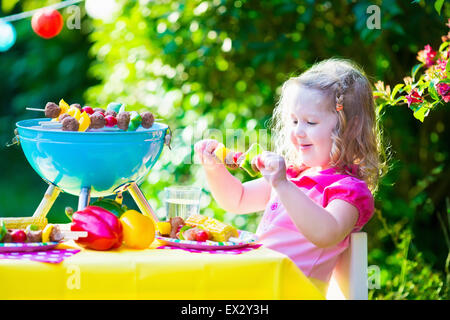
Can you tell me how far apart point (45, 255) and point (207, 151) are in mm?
621

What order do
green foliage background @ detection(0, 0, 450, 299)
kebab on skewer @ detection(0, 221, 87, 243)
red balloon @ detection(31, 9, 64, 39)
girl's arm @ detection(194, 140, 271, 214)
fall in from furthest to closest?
green foliage background @ detection(0, 0, 450, 299) → red balloon @ detection(31, 9, 64, 39) → girl's arm @ detection(194, 140, 271, 214) → kebab on skewer @ detection(0, 221, 87, 243)

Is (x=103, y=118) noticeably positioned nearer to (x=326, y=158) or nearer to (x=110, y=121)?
(x=110, y=121)

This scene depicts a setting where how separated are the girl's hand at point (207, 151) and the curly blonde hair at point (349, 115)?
23 centimetres

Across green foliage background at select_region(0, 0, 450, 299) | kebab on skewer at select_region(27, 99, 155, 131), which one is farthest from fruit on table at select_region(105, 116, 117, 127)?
green foliage background at select_region(0, 0, 450, 299)

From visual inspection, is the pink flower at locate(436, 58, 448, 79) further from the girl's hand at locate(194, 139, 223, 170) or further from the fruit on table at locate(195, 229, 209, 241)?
the fruit on table at locate(195, 229, 209, 241)

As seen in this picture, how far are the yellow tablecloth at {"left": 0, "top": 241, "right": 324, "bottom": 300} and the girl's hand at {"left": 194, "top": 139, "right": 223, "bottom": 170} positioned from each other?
46 centimetres

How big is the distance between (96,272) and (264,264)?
40 cm

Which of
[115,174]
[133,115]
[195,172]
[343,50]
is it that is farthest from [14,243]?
[343,50]

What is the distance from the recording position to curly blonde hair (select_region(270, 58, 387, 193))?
2.02m

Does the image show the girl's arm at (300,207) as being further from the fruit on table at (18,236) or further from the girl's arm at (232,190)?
the fruit on table at (18,236)

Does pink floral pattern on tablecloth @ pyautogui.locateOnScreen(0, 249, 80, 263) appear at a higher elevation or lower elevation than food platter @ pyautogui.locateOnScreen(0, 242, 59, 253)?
lower

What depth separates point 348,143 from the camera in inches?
80.4

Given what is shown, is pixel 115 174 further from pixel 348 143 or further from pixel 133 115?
pixel 348 143
